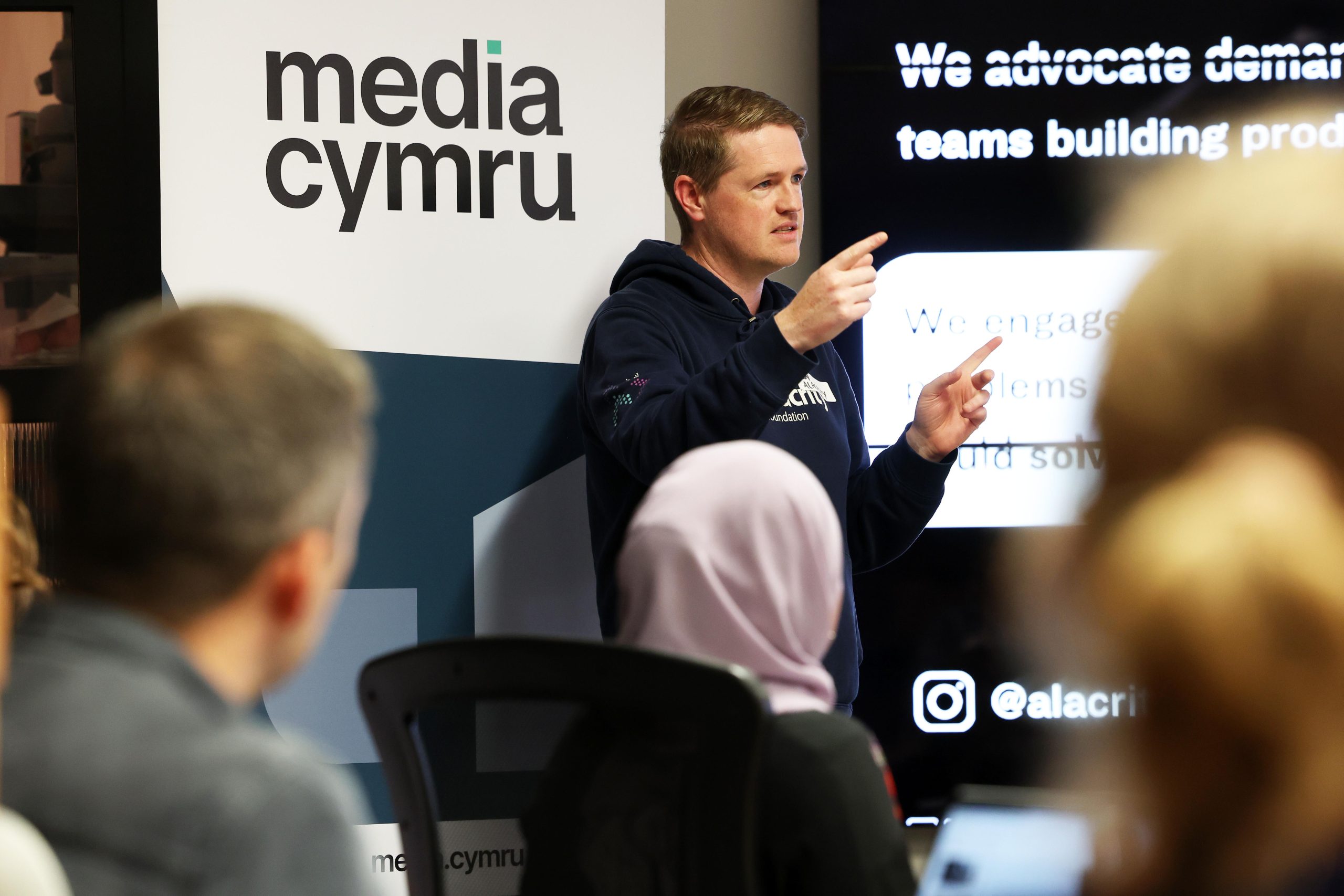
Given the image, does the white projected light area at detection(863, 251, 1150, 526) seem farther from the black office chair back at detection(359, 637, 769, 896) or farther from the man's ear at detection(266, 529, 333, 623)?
the man's ear at detection(266, 529, 333, 623)

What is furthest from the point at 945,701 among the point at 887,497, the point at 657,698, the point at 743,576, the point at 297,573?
the point at 297,573

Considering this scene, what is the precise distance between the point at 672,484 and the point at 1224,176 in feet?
2.68

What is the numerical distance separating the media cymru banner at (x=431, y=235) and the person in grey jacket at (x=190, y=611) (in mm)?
1712

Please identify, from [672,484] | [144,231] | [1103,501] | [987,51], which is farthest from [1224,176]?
[987,51]

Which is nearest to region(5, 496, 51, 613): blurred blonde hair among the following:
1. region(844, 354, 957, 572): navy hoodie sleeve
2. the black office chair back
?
the black office chair back

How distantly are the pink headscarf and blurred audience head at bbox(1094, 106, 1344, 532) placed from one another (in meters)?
0.74

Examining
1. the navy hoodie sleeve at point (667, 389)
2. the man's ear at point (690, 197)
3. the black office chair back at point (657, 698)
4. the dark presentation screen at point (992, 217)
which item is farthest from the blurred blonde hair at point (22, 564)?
the dark presentation screen at point (992, 217)

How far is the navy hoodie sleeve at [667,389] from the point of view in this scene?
2.22 metres

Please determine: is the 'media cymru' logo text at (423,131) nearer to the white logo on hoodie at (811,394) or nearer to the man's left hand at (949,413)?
the white logo on hoodie at (811,394)

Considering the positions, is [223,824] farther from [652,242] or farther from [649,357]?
[652,242]

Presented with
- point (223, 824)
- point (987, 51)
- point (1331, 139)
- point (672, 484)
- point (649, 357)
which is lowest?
point (223, 824)

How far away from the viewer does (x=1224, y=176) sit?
61 centimetres

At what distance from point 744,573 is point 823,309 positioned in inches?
40.4

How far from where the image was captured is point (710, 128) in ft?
8.54
